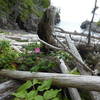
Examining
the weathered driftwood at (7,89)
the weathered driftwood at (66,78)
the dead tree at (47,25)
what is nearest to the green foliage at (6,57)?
the weathered driftwood at (66,78)

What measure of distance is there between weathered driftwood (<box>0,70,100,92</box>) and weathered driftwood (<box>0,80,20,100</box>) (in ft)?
0.41

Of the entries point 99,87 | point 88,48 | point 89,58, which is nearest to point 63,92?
point 99,87

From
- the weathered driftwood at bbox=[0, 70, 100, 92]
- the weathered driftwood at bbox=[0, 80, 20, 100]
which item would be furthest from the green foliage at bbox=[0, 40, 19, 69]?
the weathered driftwood at bbox=[0, 80, 20, 100]

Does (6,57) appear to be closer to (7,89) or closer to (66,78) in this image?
(7,89)

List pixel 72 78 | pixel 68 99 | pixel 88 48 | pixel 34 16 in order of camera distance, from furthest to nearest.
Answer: pixel 34 16, pixel 88 48, pixel 68 99, pixel 72 78

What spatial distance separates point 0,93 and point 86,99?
1.42m

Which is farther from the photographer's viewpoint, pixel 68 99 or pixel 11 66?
pixel 11 66

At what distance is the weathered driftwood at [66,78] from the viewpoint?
2588 mm

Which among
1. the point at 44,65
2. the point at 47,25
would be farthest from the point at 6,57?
the point at 47,25

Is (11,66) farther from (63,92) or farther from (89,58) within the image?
(89,58)

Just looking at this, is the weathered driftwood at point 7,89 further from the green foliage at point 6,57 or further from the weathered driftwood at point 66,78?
the green foliage at point 6,57

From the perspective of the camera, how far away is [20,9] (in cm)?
2562

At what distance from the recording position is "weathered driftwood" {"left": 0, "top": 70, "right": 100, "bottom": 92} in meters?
2.59

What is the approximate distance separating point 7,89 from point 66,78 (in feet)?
3.29
